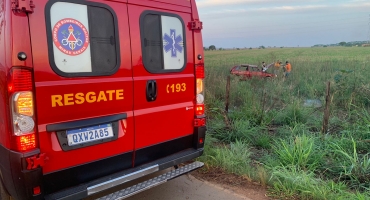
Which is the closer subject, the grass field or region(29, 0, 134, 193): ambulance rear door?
region(29, 0, 134, 193): ambulance rear door

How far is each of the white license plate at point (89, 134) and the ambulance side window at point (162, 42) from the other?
0.76 metres

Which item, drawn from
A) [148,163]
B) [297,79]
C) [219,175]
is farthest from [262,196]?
[297,79]

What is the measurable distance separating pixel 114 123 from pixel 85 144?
0.34m

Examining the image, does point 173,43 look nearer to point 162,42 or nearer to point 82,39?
point 162,42

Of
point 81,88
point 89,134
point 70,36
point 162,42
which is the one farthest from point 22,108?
point 162,42

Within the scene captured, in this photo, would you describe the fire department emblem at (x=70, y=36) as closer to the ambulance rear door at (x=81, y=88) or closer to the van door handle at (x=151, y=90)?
the ambulance rear door at (x=81, y=88)

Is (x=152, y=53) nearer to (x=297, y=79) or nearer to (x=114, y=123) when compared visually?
(x=114, y=123)

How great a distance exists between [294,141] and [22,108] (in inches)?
146

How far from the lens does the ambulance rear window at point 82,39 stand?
2388mm

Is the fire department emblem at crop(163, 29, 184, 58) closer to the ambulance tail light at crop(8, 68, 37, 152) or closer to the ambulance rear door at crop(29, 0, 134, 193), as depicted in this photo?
the ambulance rear door at crop(29, 0, 134, 193)

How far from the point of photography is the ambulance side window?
3.05 meters

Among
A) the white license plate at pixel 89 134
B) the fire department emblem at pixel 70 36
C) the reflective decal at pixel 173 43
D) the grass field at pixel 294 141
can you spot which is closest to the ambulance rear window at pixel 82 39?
the fire department emblem at pixel 70 36

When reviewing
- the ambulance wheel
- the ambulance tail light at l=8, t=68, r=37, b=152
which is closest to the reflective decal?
the ambulance tail light at l=8, t=68, r=37, b=152

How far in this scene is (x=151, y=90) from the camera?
10.1ft
